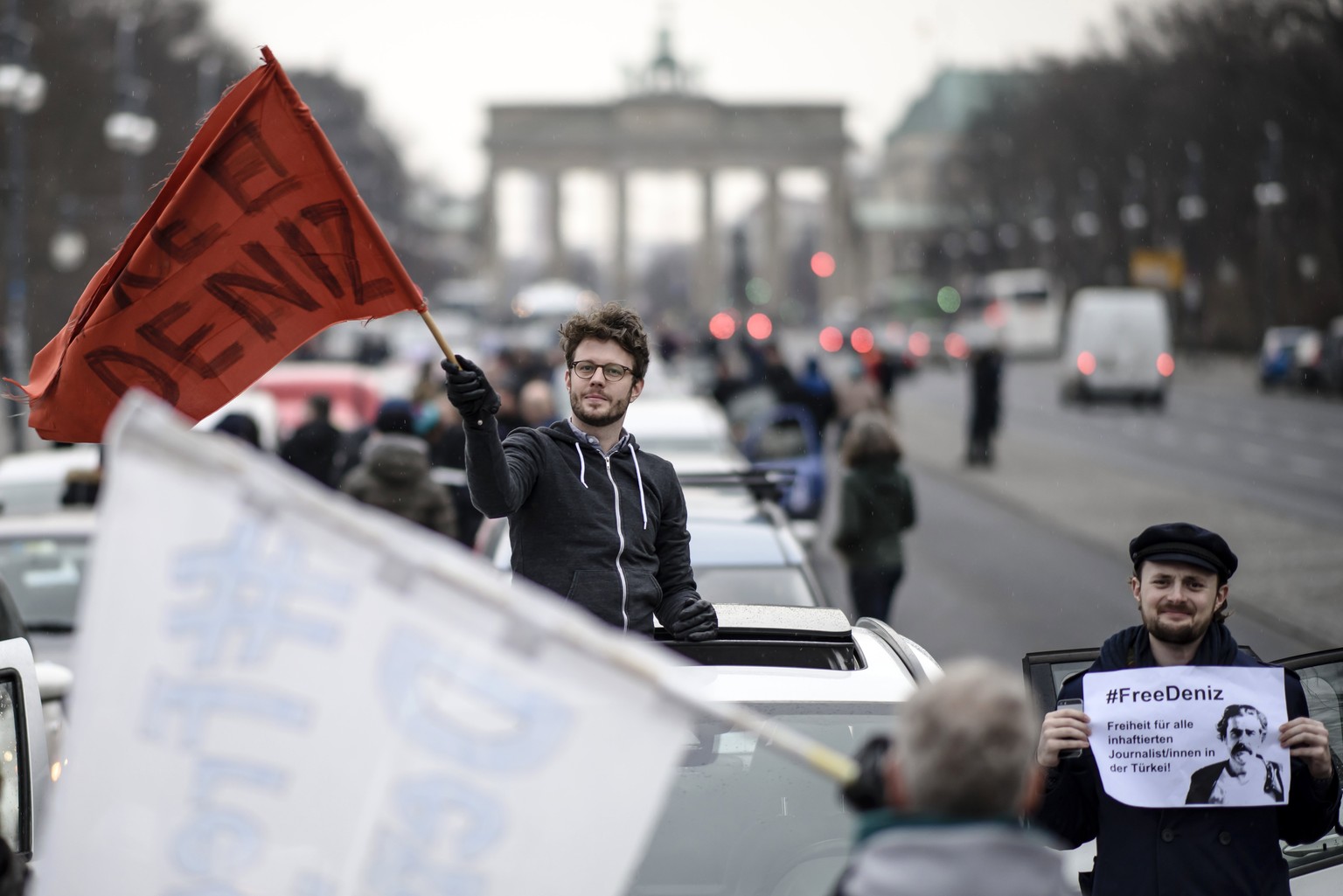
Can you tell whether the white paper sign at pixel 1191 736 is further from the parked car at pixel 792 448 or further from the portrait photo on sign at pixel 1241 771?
the parked car at pixel 792 448

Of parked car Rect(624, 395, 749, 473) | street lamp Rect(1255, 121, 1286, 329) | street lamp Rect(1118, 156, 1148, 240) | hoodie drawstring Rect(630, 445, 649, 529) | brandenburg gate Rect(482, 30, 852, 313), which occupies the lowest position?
hoodie drawstring Rect(630, 445, 649, 529)

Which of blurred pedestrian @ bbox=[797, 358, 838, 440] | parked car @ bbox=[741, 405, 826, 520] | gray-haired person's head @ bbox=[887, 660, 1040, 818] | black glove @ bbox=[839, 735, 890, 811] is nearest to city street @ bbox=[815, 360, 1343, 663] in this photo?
parked car @ bbox=[741, 405, 826, 520]

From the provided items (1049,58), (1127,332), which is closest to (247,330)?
(1127,332)

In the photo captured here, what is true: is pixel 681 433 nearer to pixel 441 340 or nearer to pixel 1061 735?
pixel 441 340

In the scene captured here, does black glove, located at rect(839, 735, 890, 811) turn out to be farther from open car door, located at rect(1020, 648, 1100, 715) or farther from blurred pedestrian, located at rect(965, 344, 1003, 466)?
blurred pedestrian, located at rect(965, 344, 1003, 466)

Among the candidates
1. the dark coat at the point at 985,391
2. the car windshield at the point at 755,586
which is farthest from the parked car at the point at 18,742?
the dark coat at the point at 985,391

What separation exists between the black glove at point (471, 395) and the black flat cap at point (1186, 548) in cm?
146

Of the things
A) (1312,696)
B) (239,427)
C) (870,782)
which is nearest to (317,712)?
(870,782)

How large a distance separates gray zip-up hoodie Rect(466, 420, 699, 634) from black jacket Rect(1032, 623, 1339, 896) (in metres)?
1.07

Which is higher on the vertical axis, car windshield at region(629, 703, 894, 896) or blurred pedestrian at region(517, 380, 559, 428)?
blurred pedestrian at region(517, 380, 559, 428)

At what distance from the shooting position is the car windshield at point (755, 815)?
369 centimetres

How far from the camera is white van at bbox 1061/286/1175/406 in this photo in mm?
42344

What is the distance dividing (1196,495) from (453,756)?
64.1 feet

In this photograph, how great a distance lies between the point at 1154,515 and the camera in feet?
61.9
